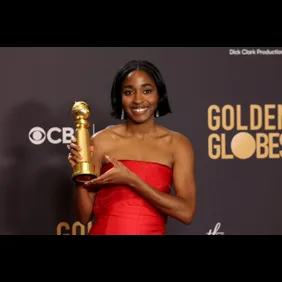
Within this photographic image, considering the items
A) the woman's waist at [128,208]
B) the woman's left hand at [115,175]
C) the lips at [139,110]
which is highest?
the lips at [139,110]

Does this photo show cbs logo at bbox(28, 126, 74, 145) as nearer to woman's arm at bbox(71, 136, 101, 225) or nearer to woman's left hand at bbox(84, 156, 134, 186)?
woman's arm at bbox(71, 136, 101, 225)

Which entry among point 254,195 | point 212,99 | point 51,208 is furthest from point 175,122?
point 51,208

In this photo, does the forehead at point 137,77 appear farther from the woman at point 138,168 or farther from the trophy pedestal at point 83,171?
the trophy pedestal at point 83,171

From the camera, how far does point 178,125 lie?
3869mm

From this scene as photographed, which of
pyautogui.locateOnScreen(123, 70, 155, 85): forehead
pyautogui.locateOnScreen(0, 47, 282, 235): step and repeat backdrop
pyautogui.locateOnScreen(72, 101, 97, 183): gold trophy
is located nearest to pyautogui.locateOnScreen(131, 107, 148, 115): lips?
pyautogui.locateOnScreen(123, 70, 155, 85): forehead

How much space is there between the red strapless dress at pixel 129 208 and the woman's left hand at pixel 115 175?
93 mm

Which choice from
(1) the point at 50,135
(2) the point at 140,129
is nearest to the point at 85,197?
(2) the point at 140,129

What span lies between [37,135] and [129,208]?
49.5 inches

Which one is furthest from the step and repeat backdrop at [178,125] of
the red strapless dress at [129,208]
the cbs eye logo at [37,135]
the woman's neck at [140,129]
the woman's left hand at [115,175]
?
the woman's left hand at [115,175]

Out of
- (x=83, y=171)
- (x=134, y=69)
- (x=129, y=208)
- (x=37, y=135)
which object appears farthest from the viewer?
(x=37, y=135)

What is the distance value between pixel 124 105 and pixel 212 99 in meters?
1.16

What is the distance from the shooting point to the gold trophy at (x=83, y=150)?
2.58 metres

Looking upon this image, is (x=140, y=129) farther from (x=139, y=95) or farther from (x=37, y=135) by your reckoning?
(x=37, y=135)

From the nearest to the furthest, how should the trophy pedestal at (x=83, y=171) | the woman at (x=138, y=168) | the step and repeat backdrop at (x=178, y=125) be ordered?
the trophy pedestal at (x=83, y=171) → the woman at (x=138, y=168) → the step and repeat backdrop at (x=178, y=125)
